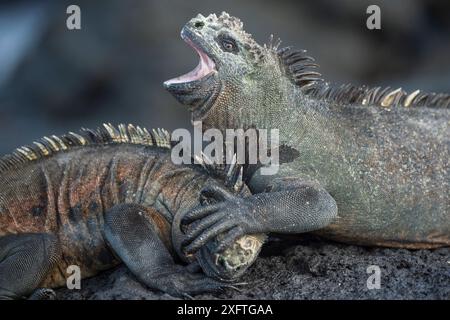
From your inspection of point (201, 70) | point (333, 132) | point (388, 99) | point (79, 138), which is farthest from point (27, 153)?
point (388, 99)

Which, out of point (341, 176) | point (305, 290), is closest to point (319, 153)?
point (341, 176)

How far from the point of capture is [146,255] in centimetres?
388

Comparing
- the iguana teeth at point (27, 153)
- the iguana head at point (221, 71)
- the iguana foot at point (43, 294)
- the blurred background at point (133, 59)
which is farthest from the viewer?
the blurred background at point (133, 59)

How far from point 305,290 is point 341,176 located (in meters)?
0.69

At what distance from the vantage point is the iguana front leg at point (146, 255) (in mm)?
3744

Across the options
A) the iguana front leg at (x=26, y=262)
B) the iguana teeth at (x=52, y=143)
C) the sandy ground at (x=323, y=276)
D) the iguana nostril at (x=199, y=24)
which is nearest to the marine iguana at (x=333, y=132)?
the iguana nostril at (x=199, y=24)

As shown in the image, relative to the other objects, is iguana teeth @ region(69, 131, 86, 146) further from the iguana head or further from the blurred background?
the blurred background

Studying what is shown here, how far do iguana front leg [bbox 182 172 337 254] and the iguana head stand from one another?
1.64 feet

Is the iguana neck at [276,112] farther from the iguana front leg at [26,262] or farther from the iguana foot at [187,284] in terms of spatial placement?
the iguana front leg at [26,262]

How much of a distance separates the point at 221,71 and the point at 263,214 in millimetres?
773

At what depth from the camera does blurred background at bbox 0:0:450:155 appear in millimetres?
8852

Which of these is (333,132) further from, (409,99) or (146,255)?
(146,255)

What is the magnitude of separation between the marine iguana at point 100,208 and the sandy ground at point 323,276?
11cm

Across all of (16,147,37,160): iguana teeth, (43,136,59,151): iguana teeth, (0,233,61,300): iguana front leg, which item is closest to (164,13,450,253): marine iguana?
(43,136,59,151): iguana teeth
